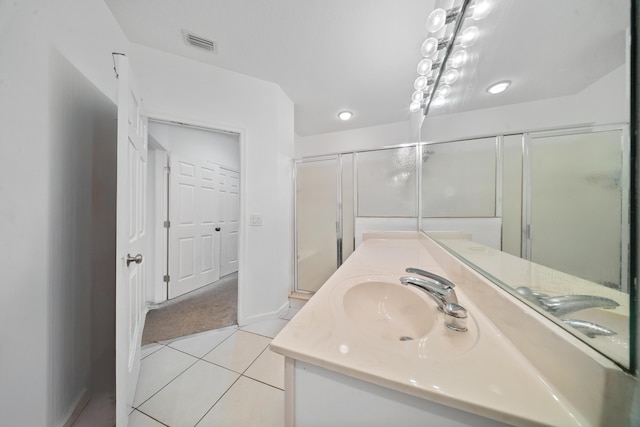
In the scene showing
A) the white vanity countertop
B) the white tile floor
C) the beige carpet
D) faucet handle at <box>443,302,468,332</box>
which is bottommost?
the white tile floor

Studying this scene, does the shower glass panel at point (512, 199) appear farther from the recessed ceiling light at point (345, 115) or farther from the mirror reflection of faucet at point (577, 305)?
the recessed ceiling light at point (345, 115)

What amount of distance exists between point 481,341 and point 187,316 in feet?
7.67

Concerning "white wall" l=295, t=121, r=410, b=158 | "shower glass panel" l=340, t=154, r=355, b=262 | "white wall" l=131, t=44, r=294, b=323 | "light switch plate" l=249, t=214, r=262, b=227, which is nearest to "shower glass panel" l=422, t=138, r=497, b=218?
"shower glass panel" l=340, t=154, r=355, b=262

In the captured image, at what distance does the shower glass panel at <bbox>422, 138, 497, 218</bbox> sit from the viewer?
881mm

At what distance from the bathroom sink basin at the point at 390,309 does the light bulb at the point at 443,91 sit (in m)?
1.28

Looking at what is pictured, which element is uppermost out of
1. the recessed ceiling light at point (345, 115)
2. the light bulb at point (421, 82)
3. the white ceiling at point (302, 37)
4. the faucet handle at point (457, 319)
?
the white ceiling at point (302, 37)

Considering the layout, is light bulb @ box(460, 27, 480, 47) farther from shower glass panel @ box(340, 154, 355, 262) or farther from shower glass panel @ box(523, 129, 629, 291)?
shower glass panel @ box(340, 154, 355, 262)

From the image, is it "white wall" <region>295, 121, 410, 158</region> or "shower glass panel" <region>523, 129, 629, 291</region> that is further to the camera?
"white wall" <region>295, 121, 410, 158</region>

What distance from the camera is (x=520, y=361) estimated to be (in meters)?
0.36

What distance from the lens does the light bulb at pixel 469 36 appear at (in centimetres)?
88

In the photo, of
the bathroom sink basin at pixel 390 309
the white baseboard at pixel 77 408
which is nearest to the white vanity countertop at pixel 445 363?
the bathroom sink basin at pixel 390 309

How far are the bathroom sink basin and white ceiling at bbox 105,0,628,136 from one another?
67 cm

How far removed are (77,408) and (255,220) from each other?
1.40m

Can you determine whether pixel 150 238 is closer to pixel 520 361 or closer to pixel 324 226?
pixel 324 226
